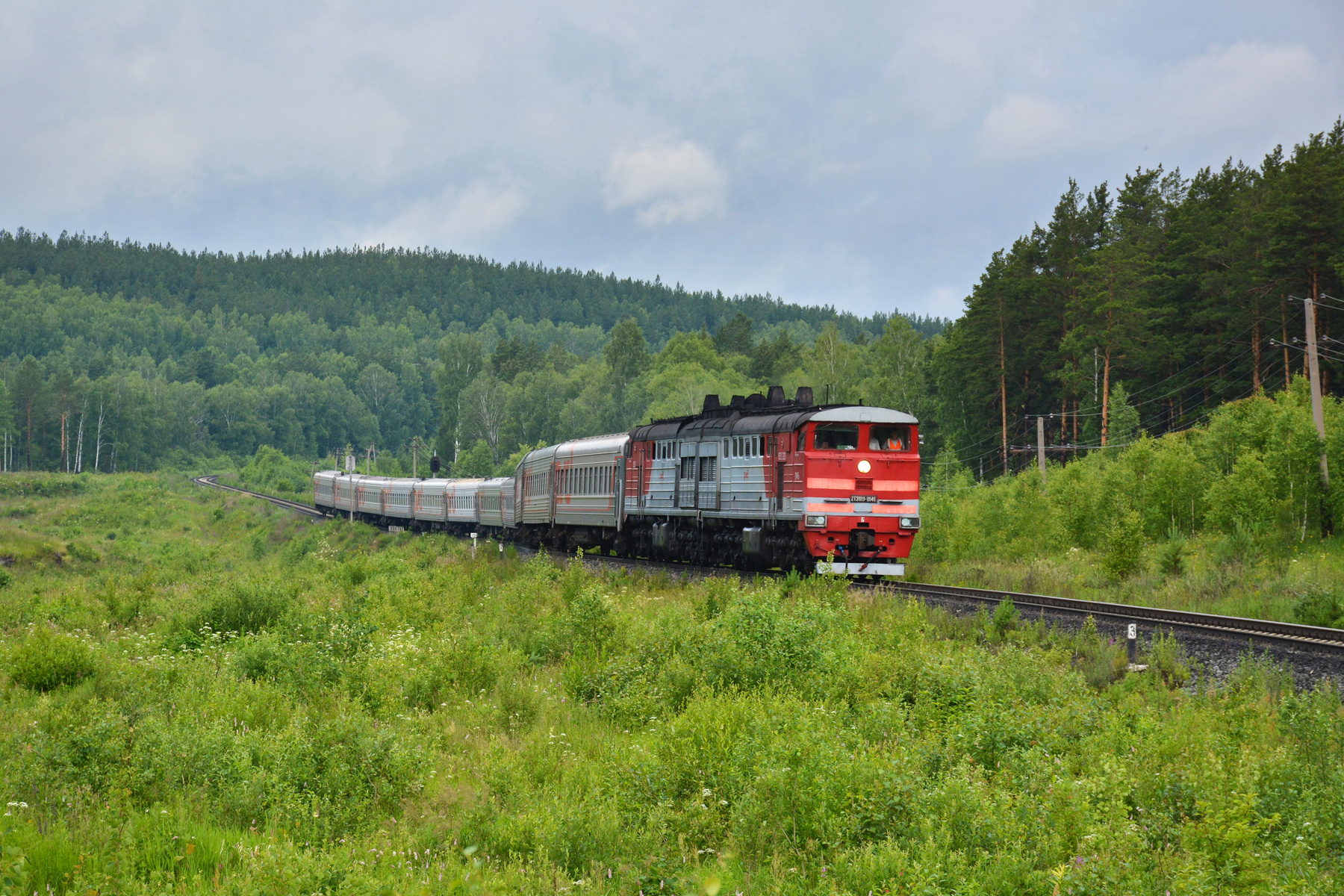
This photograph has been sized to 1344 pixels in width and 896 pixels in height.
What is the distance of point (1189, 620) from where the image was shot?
1723 cm

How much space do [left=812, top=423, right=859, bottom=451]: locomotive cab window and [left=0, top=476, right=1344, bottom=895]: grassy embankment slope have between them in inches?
194

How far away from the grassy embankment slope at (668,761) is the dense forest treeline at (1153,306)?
3076 centimetres

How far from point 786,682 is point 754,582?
31.4ft

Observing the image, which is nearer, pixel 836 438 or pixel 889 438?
pixel 836 438

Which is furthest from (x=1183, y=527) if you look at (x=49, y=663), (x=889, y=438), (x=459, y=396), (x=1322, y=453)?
(x=459, y=396)

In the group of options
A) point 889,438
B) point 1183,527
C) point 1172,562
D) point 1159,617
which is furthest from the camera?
point 1183,527

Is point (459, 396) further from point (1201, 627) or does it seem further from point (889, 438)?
point (1201, 627)

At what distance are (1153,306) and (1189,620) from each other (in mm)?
43756

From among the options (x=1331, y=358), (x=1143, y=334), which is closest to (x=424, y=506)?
(x=1143, y=334)

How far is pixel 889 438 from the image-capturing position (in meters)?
24.3

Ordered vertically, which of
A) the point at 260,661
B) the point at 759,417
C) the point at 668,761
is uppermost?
the point at 759,417

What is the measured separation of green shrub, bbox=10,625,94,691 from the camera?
50.7 feet

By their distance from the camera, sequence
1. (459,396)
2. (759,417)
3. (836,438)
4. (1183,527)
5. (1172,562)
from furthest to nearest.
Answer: (459,396) < (1183,527) < (759,417) < (1172,562) < (836,438)

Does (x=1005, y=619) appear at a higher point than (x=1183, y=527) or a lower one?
lower
